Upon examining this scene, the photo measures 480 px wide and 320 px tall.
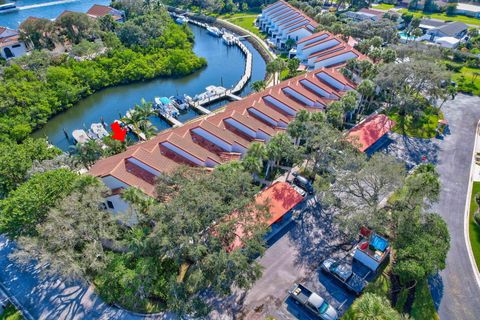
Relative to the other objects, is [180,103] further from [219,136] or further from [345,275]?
[345,275]

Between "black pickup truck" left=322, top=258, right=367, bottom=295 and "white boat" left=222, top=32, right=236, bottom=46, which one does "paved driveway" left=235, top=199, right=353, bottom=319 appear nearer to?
"black pickup truck" left=322, top=258, right=367, bottom=295

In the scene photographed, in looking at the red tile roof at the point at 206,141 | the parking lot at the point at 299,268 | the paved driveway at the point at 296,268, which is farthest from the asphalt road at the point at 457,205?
the red tile roof at the point at 206,141

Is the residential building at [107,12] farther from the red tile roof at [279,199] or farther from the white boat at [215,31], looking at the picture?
the red tile roof at [279,199]

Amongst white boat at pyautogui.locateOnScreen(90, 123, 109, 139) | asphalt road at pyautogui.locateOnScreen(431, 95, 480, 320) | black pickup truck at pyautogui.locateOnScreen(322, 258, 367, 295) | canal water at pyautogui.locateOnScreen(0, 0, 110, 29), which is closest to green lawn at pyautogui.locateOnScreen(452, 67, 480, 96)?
asphalt road at pyautogui.locateOnScreen(431, 95, 480, 320)

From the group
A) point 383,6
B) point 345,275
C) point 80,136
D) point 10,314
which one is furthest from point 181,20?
point 345,275

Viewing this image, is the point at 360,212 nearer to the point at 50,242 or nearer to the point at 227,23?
the point at 50,242

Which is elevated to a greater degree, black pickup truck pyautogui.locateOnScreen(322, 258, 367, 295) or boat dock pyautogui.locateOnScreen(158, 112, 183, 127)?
boat dock pyautogui.locateOnScreen(158, 112, 183, 127)

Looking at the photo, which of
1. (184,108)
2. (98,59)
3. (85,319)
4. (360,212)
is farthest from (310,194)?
(98,59)
